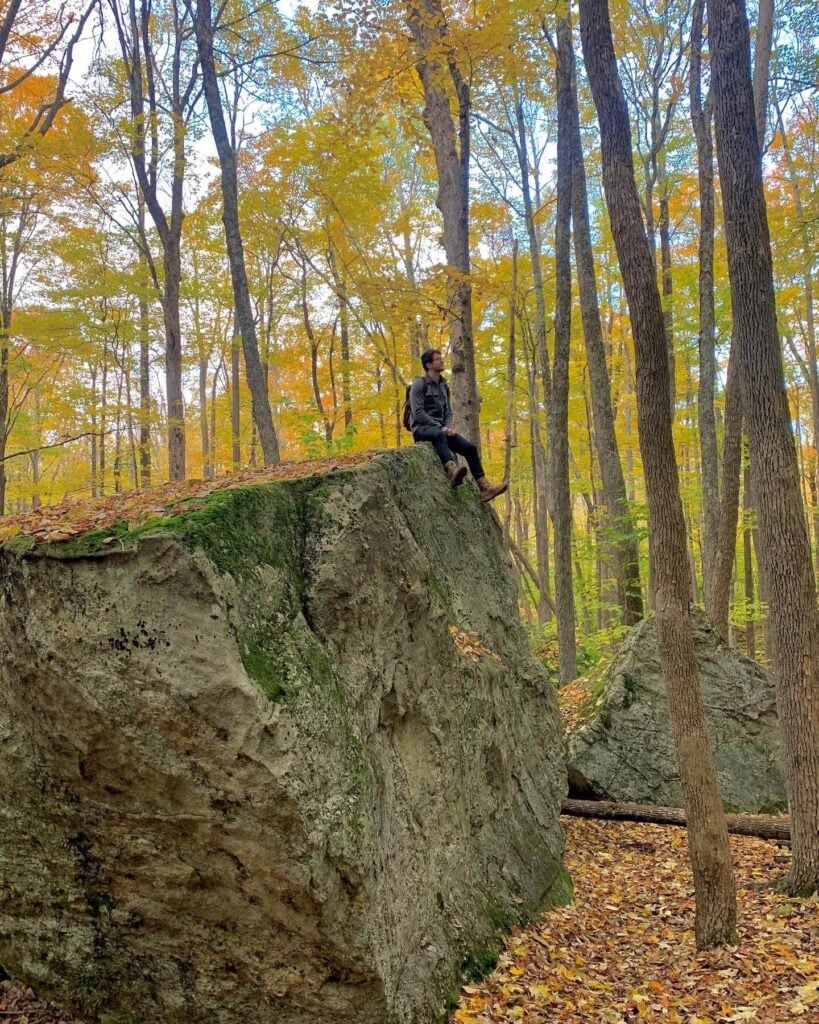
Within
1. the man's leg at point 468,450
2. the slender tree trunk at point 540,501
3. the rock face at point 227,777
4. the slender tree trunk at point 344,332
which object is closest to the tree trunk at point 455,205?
the man's leg at point 468,450

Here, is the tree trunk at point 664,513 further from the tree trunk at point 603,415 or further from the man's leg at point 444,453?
the tree trunk at point 603,415

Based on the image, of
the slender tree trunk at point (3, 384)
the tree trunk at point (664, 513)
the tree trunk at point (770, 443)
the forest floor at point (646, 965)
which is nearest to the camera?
the forest floor at point (646, 965)

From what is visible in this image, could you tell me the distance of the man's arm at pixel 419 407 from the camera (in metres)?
6.41

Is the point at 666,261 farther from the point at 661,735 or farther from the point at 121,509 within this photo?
the point at 121,509

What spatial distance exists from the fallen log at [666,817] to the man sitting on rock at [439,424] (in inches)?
147

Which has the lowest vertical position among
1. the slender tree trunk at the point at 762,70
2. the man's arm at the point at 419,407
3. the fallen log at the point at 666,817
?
the fallen log at the point at 666,817

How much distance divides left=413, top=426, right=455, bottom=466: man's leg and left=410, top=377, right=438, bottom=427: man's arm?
0.06 meters

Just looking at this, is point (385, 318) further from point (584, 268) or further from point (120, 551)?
point (120, 551)

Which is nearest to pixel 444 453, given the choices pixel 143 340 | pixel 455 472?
pixel 455 472

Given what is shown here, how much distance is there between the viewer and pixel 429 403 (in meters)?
6.62

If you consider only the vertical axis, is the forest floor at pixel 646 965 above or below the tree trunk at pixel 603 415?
below

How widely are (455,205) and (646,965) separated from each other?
8.67 metres

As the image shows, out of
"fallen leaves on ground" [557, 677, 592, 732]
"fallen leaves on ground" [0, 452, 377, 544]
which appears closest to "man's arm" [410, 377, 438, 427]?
"fallen leaves on ground" [0, 452, 377, 544]

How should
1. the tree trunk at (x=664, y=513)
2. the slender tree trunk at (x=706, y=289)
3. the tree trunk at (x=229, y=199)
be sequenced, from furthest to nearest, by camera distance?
the slender tree trunk at (x=706, y=289) < the tree trunk at (x=229, y=199) < the tree trunk at (x=664, y=513)
